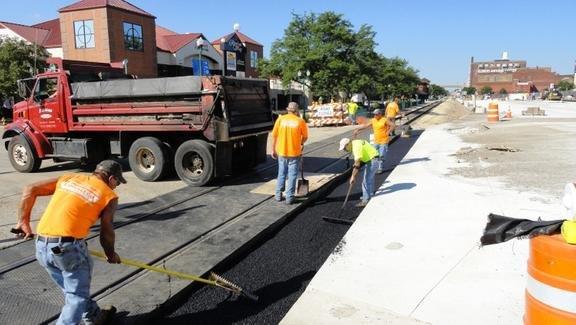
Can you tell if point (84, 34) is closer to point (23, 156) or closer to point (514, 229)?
point (23, 156)

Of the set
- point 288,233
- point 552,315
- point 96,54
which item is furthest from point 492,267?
point 96,54

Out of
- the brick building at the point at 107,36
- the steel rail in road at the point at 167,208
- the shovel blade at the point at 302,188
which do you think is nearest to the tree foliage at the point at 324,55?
the brick building at the point at 107,36

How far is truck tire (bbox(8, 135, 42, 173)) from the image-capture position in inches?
413

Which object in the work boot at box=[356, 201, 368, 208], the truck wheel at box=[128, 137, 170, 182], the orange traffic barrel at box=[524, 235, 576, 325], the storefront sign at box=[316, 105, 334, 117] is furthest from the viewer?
the storefront sign at box=[316, 105, 334, 117]

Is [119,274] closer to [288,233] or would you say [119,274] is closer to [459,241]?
[288,233]

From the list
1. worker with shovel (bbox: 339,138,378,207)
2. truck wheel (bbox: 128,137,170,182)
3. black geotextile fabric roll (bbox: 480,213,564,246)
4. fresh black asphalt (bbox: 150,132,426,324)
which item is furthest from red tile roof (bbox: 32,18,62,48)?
black geotextile fabric roll (bbox: 480,213,564,246)

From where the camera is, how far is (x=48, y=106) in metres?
10.2

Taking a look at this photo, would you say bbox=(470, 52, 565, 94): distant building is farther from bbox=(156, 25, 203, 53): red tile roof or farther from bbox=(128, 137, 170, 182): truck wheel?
bbox=(128, 137, 170, 182): truck wheel

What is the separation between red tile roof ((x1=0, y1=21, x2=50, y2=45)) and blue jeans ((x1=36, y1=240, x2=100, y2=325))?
3688cm

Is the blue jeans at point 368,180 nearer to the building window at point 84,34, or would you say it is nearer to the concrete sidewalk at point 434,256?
the concrete sidewalk at point 434,256

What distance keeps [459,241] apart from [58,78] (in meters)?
8.95

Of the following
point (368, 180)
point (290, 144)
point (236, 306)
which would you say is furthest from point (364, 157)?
point (236, 306)

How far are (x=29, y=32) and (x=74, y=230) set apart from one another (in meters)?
39.5

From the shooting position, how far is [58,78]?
1001 centimetres
